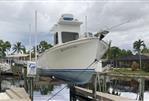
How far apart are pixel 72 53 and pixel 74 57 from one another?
26 cm

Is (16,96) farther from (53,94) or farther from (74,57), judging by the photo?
(53,94)

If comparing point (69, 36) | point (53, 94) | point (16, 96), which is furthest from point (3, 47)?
point (16, 96)

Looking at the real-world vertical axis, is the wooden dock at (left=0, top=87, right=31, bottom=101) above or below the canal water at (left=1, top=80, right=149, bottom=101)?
above

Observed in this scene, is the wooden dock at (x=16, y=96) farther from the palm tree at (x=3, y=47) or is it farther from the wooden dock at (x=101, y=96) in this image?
the palm tree at (x=3, y=47)

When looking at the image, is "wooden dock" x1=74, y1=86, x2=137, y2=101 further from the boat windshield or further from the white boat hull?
the boat windshield

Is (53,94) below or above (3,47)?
below

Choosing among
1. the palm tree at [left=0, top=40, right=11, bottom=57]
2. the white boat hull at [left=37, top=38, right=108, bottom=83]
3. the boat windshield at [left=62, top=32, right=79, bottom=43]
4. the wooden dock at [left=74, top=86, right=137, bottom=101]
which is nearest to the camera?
the wooden dock at [left=74, top=86, right=137, bottom=101]

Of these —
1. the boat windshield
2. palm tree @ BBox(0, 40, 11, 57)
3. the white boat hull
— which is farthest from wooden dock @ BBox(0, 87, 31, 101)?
palm tree @ BBox(0, 40, 11, 57)

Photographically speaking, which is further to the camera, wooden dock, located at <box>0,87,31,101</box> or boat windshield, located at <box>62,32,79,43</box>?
boat windshield, located at <box>62,32,79,43</box>

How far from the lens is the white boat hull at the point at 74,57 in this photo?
1828 centimetres

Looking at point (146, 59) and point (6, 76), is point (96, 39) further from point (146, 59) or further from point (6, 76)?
point (146, 59)

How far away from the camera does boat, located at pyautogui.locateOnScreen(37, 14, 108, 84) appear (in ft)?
60.0

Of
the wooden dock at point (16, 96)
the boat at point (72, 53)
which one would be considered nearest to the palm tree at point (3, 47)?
the boat at point (72, 53)

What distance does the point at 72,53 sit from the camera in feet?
62.5
